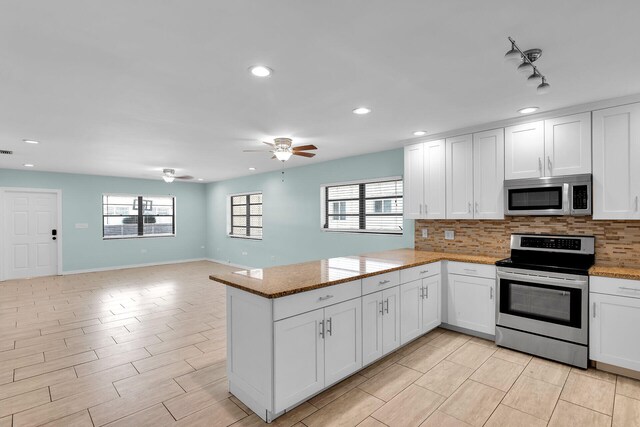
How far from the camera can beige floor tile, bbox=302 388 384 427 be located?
221cm

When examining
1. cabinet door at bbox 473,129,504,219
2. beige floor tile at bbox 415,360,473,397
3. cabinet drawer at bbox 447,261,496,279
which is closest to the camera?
beige floor tile at bbox 415,360,473,397

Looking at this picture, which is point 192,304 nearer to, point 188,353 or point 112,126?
point 188,353

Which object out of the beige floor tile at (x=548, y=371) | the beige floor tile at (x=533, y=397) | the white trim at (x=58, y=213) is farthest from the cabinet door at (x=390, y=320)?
the white trim at (x=58, y=213)

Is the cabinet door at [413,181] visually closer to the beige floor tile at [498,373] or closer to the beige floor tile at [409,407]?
the beige floor tile at [498,373]

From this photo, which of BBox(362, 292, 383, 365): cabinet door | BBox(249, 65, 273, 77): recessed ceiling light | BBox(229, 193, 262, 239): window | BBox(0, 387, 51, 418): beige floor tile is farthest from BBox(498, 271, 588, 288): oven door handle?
BBox(229, 193, 262, 239): window

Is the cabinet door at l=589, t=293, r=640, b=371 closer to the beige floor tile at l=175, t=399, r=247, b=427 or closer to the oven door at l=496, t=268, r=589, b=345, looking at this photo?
the oven door at l=496, t=268, r=589, b=345

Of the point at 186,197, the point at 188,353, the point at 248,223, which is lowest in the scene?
the point at 188,353

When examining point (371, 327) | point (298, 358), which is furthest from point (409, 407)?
point (298, 358)

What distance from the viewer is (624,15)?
5.54 ft

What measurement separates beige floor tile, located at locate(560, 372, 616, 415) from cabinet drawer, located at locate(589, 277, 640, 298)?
0.75 metres

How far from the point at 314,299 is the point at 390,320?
1079mm

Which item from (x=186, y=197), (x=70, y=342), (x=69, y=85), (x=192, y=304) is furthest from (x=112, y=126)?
(x=186, y=197)

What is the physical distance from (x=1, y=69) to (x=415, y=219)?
4.48 m

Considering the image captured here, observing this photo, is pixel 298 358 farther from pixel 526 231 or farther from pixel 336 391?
pixel 526 231
